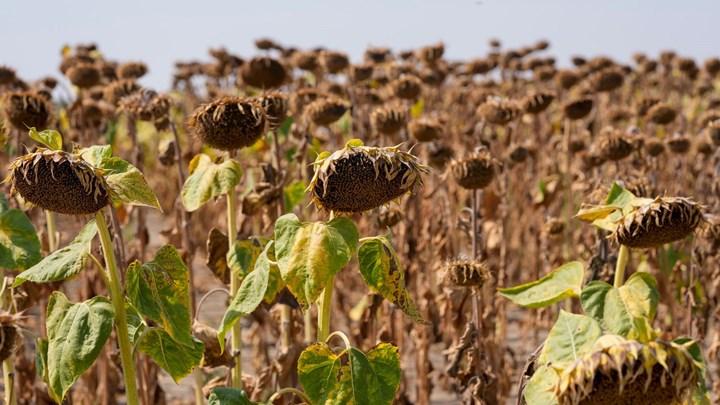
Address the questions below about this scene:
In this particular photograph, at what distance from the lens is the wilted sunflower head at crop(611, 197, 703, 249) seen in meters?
1.86

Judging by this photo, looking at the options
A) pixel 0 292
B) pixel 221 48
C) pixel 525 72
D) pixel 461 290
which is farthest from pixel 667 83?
pixel 0 292

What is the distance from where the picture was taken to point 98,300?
1798 mm

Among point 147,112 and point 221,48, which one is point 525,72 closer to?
point 221,48

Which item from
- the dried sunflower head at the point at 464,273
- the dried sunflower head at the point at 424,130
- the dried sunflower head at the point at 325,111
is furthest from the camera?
the dried sunflower head at the point at 424,130

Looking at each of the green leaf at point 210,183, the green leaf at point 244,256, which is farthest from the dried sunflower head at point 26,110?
the green leaf at point 244,256

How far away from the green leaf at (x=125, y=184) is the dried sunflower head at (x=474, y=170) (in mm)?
1572

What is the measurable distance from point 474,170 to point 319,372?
59.4 inches

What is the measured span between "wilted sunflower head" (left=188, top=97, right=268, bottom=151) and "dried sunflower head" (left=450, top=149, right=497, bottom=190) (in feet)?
3.38

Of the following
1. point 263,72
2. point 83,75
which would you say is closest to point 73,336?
point 263,72

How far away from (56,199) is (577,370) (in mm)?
1004

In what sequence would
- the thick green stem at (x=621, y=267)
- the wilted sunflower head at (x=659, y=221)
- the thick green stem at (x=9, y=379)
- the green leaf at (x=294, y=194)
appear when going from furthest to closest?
1. the green leaf at (x=294, y=194)
2. the thick green stem at (x=9, y=379)
3. the thick green stem at (x=621, y=267)
4. the wilted sunflower head at (x=659, y=221)

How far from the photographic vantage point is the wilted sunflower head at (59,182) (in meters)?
1.63

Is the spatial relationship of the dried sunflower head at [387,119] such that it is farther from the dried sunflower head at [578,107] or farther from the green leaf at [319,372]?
the green leaf at [319,372]

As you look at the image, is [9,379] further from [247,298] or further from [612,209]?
[612,209]
